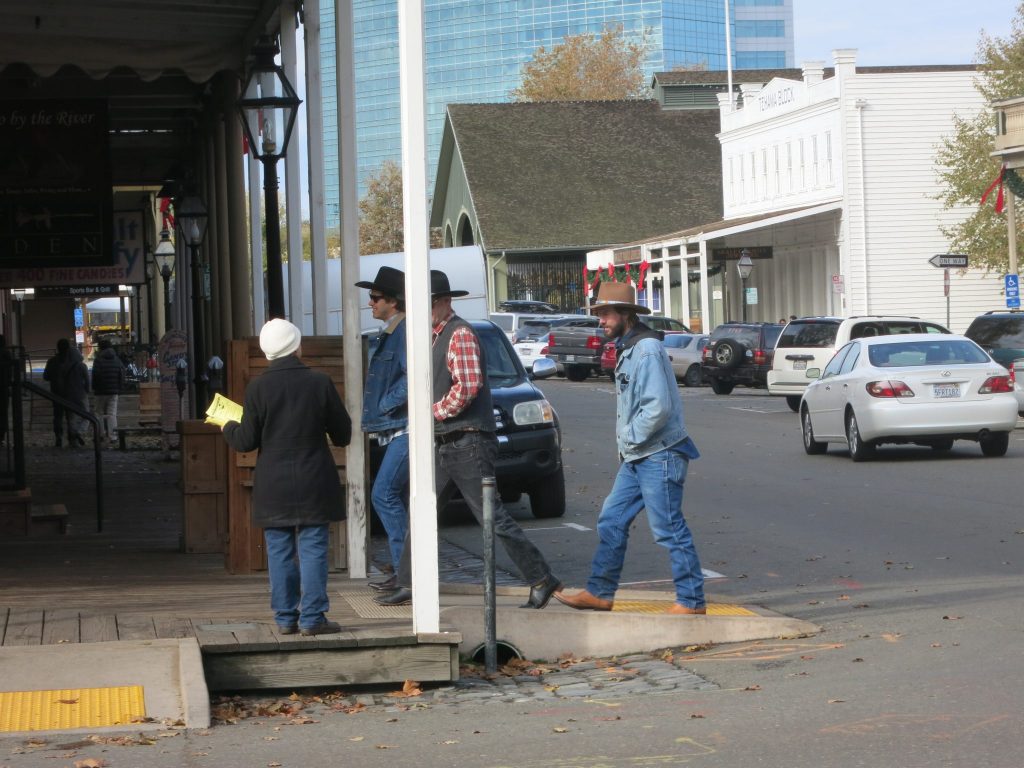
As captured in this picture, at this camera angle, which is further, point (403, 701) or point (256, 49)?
point (256, 49)

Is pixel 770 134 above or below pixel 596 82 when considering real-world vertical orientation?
below

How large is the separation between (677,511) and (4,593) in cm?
425

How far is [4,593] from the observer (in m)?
10.6

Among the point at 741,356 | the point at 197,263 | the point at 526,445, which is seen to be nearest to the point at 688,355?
the point at 741,356

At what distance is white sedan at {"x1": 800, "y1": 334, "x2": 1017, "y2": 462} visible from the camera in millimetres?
20359

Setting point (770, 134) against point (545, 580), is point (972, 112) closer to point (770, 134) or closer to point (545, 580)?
point (770, 134)

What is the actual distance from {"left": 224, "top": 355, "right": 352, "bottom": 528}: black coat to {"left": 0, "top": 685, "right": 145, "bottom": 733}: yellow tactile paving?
125 centimetres

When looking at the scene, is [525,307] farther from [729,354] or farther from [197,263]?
[197,263]

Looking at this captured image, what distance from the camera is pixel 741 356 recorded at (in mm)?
39625

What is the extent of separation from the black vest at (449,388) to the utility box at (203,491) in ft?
11.2

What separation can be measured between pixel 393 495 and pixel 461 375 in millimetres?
981

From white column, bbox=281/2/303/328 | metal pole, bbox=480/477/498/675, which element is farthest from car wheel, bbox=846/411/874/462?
metal pole, bbox=480/477/498/675

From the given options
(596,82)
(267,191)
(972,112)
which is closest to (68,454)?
(267,191)

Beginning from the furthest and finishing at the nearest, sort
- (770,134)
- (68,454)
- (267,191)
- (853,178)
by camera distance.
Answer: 1. (770,134)
2. (853,178)
3. (68,454)
4. (267,191)
